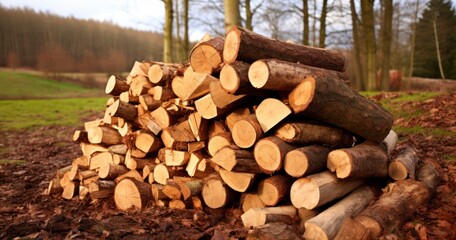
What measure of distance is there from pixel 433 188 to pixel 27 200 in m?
5.17

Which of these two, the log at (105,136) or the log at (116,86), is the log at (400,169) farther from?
the log at (116,86)

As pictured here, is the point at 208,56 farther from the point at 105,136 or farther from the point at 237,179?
the point at 105,136

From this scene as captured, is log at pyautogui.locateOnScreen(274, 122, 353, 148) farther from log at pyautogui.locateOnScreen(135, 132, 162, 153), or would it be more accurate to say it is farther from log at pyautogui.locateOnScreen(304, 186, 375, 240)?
log at pyautogui.locateOnScreen(135, 132, 162, 153)

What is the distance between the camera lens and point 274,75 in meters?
3.33

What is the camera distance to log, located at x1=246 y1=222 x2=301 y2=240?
2.94m

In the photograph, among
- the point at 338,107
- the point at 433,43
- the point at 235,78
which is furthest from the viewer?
the point at 433,43

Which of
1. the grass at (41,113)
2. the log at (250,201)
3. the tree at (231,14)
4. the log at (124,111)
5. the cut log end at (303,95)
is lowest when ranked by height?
the grass at (41,113)

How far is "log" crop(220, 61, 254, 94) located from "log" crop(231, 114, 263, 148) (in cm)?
30

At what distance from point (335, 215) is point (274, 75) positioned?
4.51 feet

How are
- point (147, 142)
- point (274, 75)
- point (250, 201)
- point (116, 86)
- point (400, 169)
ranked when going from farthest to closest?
point (116, 86) < point (147, 142) < point (400, 169) < point (250, 201) < point (274, 75)

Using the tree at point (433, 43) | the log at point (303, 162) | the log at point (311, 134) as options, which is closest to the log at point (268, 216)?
the log at point (303, 162)

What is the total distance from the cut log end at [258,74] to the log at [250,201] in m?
1.19

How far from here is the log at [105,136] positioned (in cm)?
507

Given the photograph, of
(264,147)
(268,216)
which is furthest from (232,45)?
(268,216)
